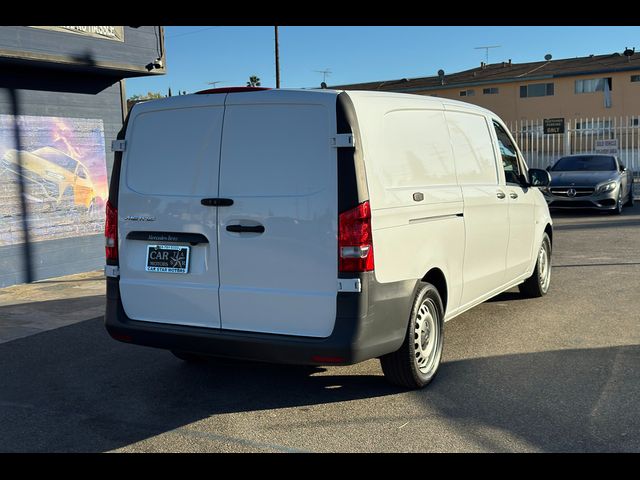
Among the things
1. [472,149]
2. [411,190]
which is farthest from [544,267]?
[411,190]

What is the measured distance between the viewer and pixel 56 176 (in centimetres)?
1032

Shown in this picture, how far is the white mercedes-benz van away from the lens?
430 cm

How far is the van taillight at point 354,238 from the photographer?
14.0ft

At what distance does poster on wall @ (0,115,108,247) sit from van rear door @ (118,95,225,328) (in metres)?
5.40

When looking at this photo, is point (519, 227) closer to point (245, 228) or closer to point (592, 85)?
point (245, 228)

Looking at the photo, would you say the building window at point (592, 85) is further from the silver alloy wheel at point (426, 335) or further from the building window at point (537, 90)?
the silver alloy wheel at point (426, 335)

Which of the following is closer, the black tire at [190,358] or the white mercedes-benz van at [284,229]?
the white mercedes-benz van at [284,229]

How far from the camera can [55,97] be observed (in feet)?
33.7

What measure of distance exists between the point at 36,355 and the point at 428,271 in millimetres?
3562

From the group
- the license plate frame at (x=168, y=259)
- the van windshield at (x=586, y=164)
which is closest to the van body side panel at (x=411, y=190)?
the license plate frame at (x=168, y=259)

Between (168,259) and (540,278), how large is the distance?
15.7ft

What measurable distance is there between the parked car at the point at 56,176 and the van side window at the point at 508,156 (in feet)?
21.3

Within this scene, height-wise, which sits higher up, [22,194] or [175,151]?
[175,151]
